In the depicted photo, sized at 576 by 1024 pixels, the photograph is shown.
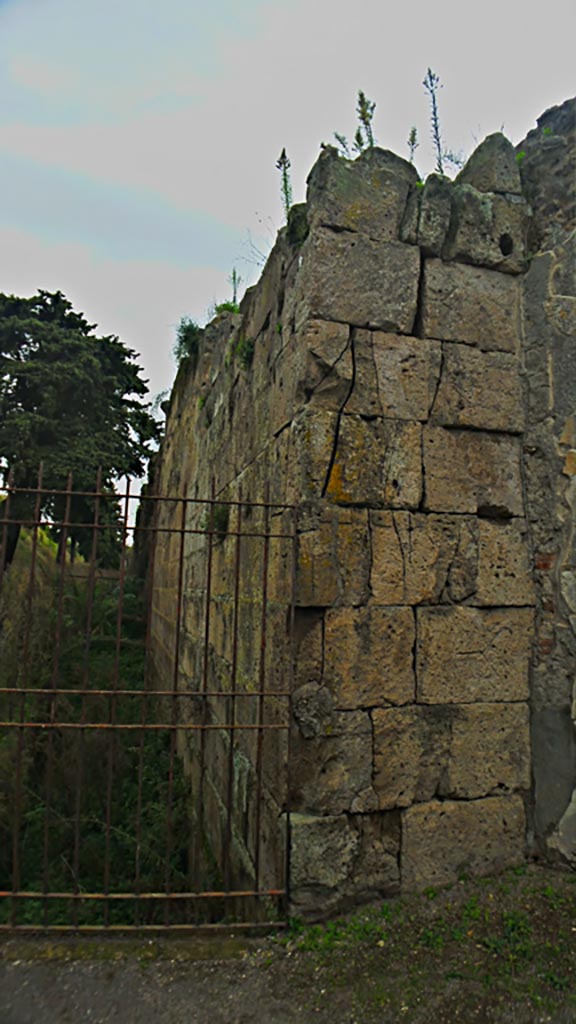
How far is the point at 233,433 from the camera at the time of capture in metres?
5.02

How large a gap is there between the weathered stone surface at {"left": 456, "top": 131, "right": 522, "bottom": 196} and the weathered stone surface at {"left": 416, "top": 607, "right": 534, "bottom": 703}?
7.76ft

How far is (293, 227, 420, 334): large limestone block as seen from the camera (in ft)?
10.5

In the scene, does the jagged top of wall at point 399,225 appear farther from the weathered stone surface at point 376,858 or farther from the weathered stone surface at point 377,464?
the weathered stone surface at point 376,858

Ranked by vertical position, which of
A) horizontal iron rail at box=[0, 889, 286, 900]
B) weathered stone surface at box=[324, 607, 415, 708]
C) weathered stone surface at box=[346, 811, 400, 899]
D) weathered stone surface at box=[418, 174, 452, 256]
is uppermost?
weathered stone surface at box=[418, 174, 452, 256]

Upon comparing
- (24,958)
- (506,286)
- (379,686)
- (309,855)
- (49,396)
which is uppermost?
(49,396)

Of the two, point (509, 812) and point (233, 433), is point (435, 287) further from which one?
point (509, 812)

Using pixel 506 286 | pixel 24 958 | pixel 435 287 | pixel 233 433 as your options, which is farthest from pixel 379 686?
pixel 233 433

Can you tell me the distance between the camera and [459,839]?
10.1 ft

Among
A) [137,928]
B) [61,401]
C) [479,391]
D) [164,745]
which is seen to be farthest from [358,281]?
[61,401]

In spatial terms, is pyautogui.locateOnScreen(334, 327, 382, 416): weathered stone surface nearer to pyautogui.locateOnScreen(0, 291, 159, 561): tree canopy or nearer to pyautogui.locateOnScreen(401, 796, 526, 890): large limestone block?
pyautogui.locateOnScreen(401, 796, 526, 890): large limestone block

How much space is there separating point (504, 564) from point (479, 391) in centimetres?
92

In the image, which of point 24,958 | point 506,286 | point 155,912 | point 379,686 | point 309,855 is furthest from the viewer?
point 155,912

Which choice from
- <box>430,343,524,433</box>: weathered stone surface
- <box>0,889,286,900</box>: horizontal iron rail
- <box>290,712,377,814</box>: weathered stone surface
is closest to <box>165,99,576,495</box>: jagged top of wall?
<box>430,343,524,433</box>: weathered stone surface

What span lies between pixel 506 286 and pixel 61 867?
5.04 metres
